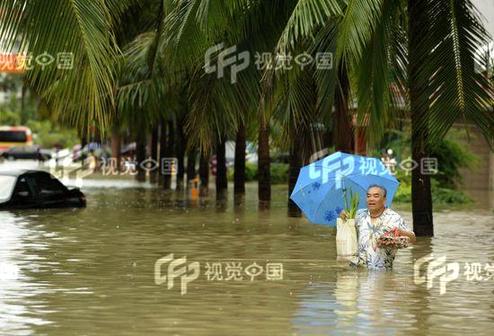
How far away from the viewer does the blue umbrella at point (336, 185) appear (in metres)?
17.4

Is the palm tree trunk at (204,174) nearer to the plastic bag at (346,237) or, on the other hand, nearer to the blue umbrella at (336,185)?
the blue umbrella at (336,185)

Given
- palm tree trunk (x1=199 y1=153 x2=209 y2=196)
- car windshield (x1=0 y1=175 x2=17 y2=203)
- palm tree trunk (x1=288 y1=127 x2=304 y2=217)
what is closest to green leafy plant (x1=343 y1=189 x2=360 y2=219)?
palm tree trunk (x1=288 y1=127 x2=304 y2=217)

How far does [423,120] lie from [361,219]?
186 inches

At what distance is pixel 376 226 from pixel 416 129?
5.98m

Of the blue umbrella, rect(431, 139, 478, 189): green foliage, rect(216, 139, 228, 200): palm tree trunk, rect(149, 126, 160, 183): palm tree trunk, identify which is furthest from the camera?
rect(149, 126, 160, 183): palm tree trunk

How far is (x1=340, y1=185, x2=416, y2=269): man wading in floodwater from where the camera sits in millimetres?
15484

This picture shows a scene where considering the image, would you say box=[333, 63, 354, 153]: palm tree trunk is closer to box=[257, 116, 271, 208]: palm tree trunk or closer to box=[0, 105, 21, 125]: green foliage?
box=[257, 116, 271, 208]: palm tree trunk

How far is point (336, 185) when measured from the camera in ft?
57.5

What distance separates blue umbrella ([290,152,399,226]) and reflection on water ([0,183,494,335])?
0.74 m

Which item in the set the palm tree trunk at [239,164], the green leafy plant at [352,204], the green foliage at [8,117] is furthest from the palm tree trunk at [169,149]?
the green foliage at [8,117]

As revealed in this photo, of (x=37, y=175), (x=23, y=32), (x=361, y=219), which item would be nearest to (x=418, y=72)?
(x=361, y=219)

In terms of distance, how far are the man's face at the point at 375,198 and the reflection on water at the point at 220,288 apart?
86 centimetres

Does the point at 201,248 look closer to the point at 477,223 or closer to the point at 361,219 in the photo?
the point at 361,219

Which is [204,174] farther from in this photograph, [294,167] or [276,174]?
[294,167]
